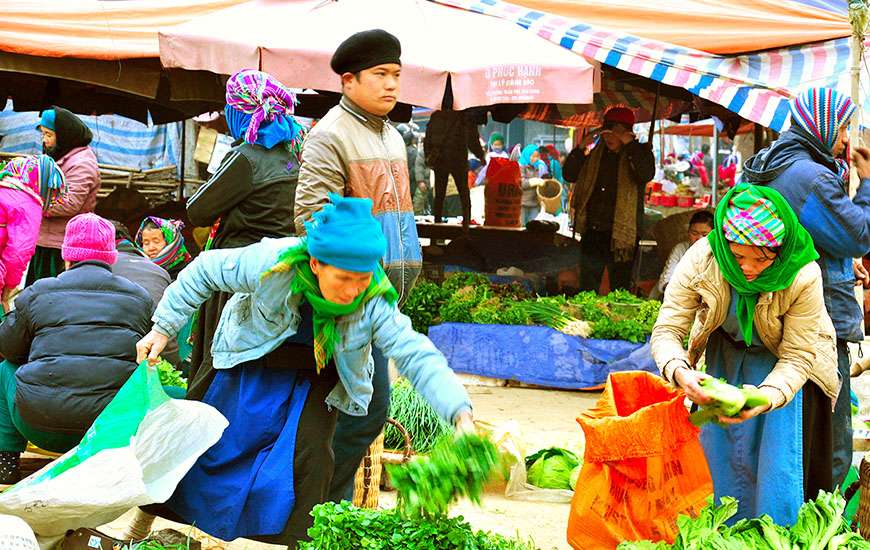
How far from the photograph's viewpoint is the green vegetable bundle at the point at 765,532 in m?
3.48

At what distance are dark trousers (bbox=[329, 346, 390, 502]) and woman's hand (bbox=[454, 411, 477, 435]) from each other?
1127mm

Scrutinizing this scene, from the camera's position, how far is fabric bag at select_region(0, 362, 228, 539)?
347 cm

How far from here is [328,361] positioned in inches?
146

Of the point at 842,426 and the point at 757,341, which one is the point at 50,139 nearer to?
the point at 757,341

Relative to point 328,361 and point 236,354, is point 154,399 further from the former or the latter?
point 328,361

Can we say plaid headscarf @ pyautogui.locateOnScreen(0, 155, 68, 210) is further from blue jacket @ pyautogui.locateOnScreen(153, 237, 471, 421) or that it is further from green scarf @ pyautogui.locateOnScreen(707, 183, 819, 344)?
green scarf @ pyautogui.locateOnScreen(707, 183, 819, 344)

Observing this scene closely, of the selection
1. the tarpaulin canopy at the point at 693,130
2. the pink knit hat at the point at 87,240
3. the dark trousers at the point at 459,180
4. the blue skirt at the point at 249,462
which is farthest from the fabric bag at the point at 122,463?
the tarpaulin canopy at the point at 693,130

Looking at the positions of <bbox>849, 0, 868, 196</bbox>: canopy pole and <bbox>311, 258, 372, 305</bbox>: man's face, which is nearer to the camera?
<bbox>311, 258, 372, 305</bbox>: man's face

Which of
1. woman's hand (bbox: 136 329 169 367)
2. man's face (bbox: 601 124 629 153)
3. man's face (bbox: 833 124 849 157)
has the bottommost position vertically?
woman's hand (bbox: 136 329 169 367)

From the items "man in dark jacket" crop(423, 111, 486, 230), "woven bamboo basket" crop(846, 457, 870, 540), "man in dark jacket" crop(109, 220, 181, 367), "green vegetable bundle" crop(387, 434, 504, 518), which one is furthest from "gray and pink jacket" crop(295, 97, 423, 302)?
"man in dark jacket" crop(423, 111, 486, 230)

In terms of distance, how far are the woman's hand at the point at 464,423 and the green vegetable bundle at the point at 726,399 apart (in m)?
0.95

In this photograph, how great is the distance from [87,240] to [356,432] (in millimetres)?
1727

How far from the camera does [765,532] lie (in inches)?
140

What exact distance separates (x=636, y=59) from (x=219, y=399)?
5.05m
